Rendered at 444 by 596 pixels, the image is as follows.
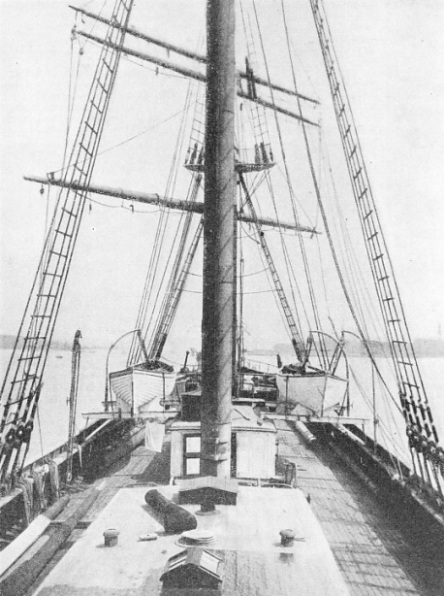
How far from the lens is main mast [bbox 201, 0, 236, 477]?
6.38 meters

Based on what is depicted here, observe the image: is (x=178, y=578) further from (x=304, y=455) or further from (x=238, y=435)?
(x=304, y=455)

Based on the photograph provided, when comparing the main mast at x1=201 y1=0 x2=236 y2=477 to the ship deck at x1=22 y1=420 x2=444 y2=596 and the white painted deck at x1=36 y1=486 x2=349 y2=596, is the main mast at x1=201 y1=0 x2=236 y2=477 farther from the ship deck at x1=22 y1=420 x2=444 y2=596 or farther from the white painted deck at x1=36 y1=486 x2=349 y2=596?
the ship deck at x1=22 y1=420 x2=444 y2=596

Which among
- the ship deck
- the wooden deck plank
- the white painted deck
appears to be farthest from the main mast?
the wooden deck plank

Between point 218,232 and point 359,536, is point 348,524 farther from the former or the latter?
point 218,232

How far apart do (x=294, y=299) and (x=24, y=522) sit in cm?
1339

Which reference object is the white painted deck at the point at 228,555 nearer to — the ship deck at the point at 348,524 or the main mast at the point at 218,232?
the ship deck at the point at 348,524

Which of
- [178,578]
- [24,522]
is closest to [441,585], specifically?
[178,578]

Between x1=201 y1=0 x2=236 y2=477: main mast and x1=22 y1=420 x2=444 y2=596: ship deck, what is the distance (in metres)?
1.53

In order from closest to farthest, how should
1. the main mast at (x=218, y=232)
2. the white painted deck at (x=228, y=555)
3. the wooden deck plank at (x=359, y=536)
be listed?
1. the white painted deck at (x=228, y=555)
2. the main mast at (x=218, y=232)
3. the wooden deck plank at (x=359, y=536)

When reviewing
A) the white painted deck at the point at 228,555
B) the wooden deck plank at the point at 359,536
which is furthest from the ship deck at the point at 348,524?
the white painted deck at the point at 228,555

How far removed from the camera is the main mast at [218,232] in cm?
638

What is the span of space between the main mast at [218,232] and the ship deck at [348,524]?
1.53 m

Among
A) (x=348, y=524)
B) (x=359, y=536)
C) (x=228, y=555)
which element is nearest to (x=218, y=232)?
(x=228, y=555)

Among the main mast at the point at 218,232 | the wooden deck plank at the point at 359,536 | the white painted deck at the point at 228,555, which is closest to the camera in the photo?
the white painted deck at the point at 228,555
